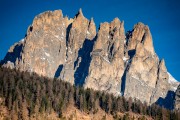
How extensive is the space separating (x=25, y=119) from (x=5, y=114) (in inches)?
340

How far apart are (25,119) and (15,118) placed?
14.4 feet

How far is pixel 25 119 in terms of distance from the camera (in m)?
198

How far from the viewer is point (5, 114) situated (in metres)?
199

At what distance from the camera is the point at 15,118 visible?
19638 centimetres

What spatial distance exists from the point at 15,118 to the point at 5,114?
5.36 m
